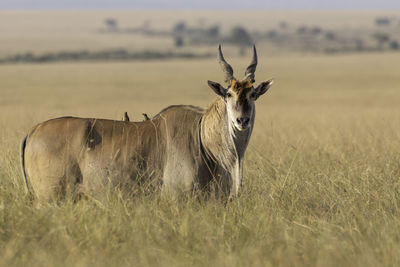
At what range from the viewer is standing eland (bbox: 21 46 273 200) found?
6.25m

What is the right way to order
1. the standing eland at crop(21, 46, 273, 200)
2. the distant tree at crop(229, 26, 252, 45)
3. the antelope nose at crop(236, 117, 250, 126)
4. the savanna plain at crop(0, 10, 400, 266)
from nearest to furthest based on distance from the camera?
the savanna plain at crop(0, 10, 400, 266)
the antelope nose at crop(236, 117, 250, 126)
the standing eland at crop(21, 46, 273, 200)
the distant tree at crop(229, 26, 252, 45)

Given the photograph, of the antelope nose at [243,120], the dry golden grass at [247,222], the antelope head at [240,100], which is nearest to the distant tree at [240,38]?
the dry golden grass at [247,222]

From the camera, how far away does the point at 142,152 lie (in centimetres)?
644

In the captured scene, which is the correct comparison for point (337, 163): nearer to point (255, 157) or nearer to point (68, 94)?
point (255, 157)

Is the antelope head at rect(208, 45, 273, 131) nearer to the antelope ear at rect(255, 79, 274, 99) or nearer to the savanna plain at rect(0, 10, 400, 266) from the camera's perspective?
the antelope ear at rect(255, 79, 274, 99)

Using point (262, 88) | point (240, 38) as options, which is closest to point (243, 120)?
point (262, 88)

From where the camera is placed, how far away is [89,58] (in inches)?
2729

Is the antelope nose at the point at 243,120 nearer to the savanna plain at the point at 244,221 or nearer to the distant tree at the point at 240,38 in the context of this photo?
the savanna plain at the point at 244,221

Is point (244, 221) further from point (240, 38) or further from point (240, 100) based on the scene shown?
point (240, 38)

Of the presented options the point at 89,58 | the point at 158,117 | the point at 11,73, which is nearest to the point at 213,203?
the point at 158,117

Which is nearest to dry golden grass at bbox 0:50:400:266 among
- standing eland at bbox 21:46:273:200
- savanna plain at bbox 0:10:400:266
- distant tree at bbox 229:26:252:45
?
savanna plain at bbox 0:10:400:266

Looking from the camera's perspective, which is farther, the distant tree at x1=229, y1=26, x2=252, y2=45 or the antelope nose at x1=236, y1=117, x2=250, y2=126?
the distant tree at x1=229, y1=26, x2=252, y2=45

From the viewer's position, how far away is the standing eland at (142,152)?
6250mm

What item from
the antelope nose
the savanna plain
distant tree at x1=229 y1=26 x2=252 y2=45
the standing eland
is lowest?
distant tree at x1=229 y1=26 x2=252 y2=45
